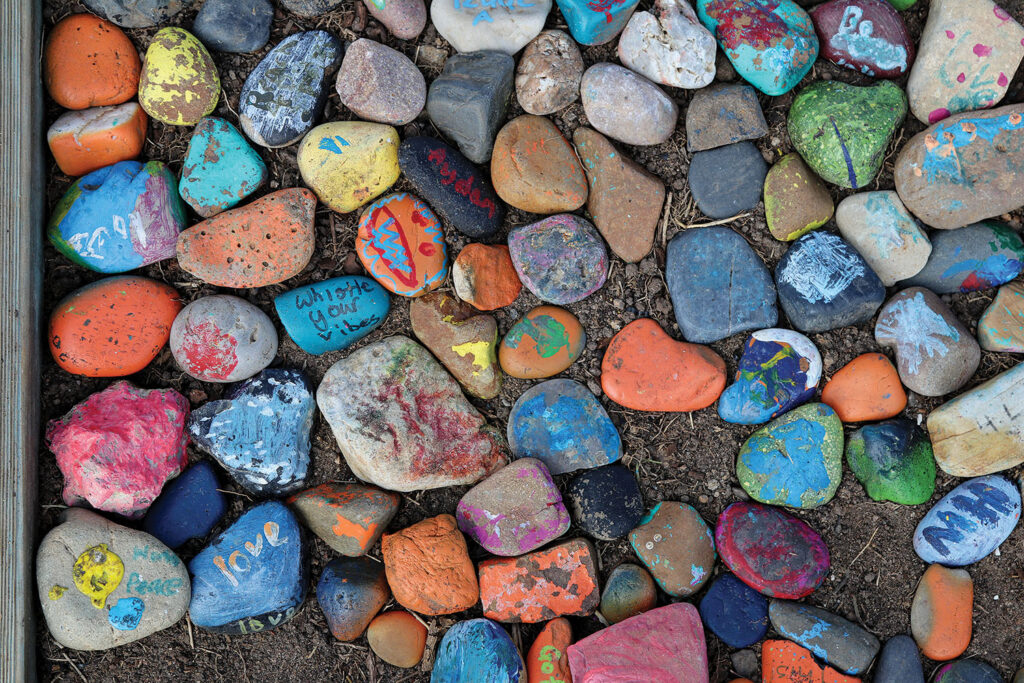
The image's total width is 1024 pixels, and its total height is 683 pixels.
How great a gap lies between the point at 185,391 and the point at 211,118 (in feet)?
2.53

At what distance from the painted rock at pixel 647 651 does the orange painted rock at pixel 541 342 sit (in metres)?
0.73

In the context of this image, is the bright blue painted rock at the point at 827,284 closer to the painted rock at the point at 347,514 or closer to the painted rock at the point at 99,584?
the painted rock at the point at 347,514

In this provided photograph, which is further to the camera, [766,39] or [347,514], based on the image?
[347,514]

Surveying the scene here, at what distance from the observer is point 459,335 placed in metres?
1.85

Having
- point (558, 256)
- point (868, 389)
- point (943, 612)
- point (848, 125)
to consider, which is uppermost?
point (848, 125)

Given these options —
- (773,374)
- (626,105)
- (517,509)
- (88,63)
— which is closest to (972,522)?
(773,374)

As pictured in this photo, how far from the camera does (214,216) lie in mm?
1840

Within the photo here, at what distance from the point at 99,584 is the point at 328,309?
0.94 m

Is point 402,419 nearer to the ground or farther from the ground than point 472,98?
nearer to the ground

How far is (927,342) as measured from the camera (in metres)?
1.77

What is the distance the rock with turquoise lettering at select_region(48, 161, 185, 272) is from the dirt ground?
74 millimetres

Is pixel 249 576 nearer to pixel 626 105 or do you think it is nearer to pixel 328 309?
pixel 328 309

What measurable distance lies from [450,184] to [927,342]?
4.44 feet

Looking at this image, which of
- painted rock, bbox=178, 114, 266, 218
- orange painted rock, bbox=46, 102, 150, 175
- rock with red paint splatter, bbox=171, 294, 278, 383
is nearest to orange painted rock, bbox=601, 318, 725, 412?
rock with red paint splatter, bbox=171, 294, 278, 383
